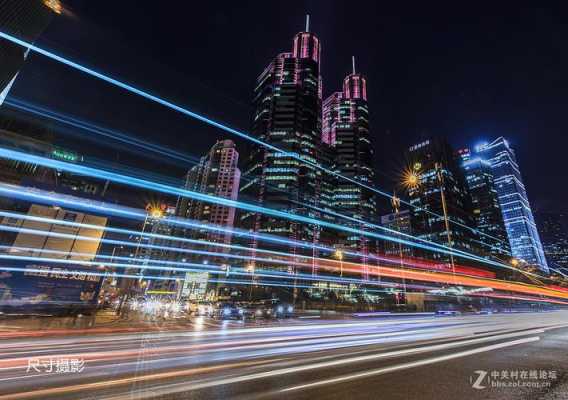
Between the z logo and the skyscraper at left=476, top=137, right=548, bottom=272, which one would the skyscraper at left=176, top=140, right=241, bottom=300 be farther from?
the skyscraper at left=476, top=137, right=548, bottom=272

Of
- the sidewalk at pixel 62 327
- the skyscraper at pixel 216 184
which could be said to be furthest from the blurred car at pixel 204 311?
the skyscraper at pixel 216 184

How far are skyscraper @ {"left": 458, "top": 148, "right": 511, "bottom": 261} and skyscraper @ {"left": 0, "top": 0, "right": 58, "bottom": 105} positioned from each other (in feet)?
680

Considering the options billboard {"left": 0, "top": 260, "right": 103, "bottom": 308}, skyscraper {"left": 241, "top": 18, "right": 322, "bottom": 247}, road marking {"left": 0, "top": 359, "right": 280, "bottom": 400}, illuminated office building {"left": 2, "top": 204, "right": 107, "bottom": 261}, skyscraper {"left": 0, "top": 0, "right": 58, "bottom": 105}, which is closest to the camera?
road marking {"left": 0, "top": 359, "right": 280, "bottom": 400}

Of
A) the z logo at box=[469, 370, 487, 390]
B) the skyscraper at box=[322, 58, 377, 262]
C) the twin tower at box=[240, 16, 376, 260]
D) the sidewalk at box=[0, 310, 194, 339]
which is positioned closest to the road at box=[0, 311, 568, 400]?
the z logo at box=[469, 370, 487, 390]

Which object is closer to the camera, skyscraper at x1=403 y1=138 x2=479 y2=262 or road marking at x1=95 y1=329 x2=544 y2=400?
road marking at x1=95 y1=329 x2=544 y2=400

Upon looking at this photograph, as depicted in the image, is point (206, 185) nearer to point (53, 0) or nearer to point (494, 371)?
point (53, 0)

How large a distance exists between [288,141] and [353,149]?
47.4m

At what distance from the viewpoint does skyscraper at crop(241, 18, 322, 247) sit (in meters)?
111

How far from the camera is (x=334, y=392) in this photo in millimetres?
4773

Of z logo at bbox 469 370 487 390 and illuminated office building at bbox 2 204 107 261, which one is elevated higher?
illuminated office building at bbox 2 204 107 261

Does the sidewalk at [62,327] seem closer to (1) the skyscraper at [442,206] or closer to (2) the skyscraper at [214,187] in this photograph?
(2) the skyscraper at [214,187]

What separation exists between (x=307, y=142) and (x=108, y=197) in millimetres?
87278

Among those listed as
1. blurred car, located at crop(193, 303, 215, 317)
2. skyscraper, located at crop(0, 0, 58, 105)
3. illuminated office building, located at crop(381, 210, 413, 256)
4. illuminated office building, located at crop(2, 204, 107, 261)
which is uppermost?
skyscraper, located at crop(0, 0, 58, 105)

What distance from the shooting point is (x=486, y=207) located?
18638 cm
